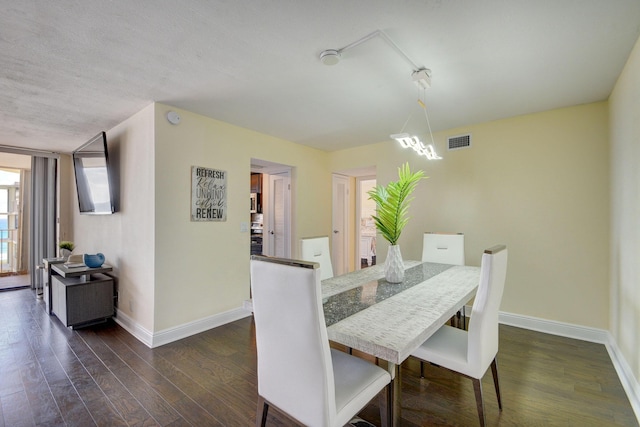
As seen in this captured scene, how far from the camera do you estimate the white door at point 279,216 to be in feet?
15.8

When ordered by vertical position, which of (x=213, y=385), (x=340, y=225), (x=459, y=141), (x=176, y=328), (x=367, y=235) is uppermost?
(x=459, y=141)

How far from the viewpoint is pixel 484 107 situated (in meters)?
2.94

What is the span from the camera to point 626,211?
2.16 meters

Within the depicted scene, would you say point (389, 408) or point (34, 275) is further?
point (34, 275)

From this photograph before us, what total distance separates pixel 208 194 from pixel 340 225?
2766 mm

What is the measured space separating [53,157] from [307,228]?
4.47 metres

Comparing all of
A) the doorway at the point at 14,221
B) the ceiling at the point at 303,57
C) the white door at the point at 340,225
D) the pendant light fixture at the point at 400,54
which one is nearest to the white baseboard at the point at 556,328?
the ceiling at the point at 303,57

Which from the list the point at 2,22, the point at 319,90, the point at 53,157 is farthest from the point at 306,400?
the point at 53,157

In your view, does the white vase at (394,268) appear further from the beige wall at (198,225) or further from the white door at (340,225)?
the white door at (340,225)

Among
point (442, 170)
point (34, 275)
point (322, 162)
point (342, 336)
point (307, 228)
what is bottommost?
point (34, 275)

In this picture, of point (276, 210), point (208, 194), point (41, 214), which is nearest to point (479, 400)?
point (208, 194)

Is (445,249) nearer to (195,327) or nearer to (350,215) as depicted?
(350,215)

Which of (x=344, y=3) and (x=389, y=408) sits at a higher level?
(x=344, y=3)

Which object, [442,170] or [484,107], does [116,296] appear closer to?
[442,170]
